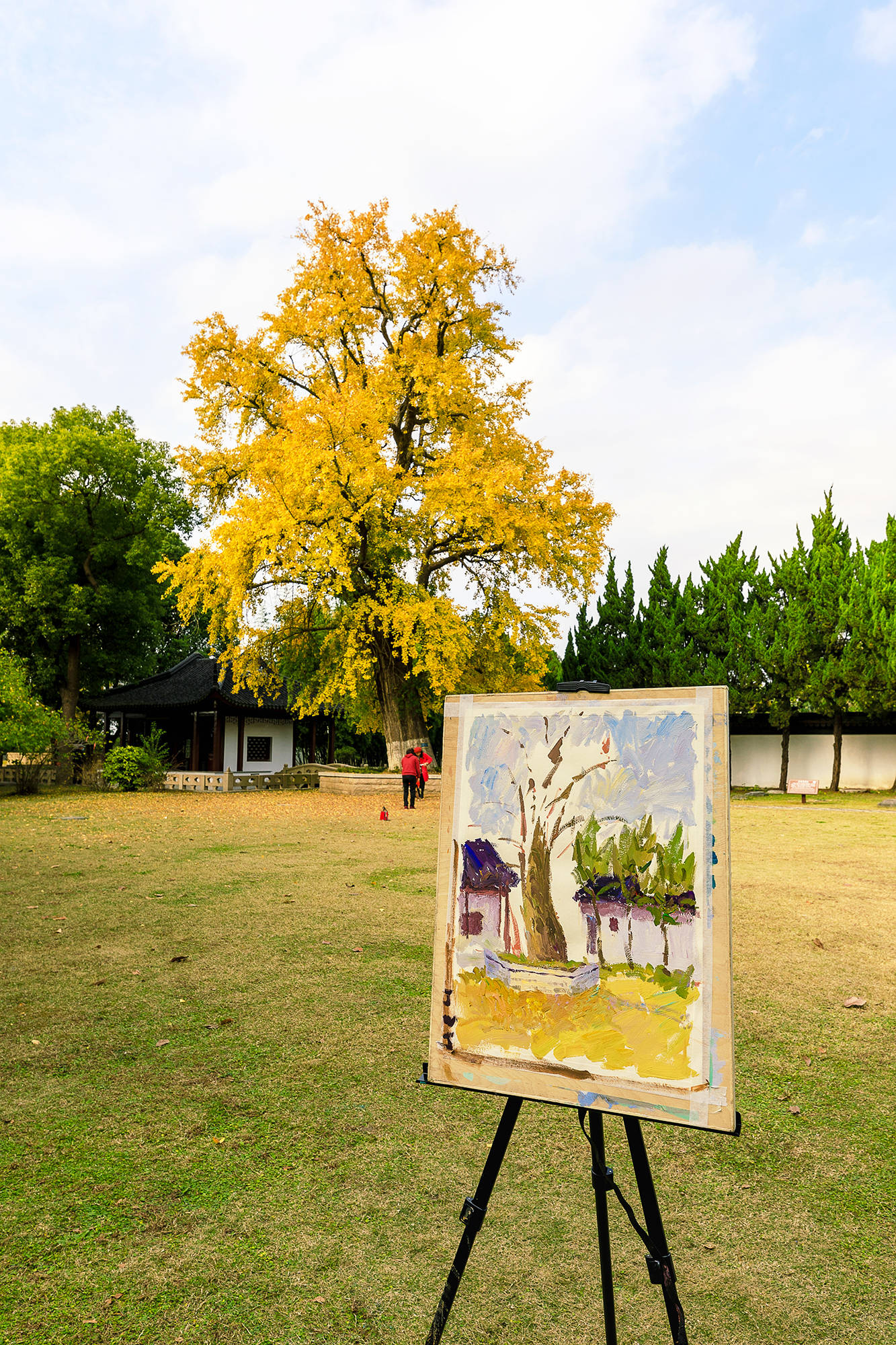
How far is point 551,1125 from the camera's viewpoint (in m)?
4.22

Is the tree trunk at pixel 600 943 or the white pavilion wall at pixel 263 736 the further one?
the white pavilion wall at pixel 263 736

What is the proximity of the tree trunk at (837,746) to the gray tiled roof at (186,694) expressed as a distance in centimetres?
2081

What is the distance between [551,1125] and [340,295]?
2863 centimetres

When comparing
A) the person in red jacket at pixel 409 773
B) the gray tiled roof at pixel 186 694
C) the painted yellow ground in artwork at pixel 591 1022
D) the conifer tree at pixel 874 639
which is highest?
the conifer tree at pixel 874 639

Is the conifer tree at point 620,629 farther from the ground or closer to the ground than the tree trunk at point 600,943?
farther from the ground

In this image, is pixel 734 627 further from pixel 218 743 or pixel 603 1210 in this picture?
pixel 603 1210

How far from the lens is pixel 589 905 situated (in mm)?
2572

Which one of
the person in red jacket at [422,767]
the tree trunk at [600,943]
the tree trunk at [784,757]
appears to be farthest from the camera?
the tree trunk at [784,757]

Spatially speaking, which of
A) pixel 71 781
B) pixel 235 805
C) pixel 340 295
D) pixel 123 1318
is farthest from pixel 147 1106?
pixel 340 295

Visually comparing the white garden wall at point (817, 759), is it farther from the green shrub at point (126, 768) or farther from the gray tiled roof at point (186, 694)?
the green shrub at point (126, 768)

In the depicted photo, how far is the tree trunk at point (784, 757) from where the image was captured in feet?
109

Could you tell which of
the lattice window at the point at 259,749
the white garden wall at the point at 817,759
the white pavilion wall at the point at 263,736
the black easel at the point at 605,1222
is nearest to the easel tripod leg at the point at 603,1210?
the black easel at the point at 605,1222

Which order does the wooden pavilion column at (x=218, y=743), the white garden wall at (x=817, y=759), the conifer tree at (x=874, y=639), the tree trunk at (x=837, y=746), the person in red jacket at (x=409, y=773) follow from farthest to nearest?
the wooden pavilion column at (x=218, y=743), the white garden wall at (x=817, y=759), the tree trunk at (x=837, y=746), the conifer tree at (x=874, y=639), the person in red jacket at (x=409, y=773)

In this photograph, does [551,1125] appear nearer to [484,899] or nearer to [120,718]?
[484,899]
